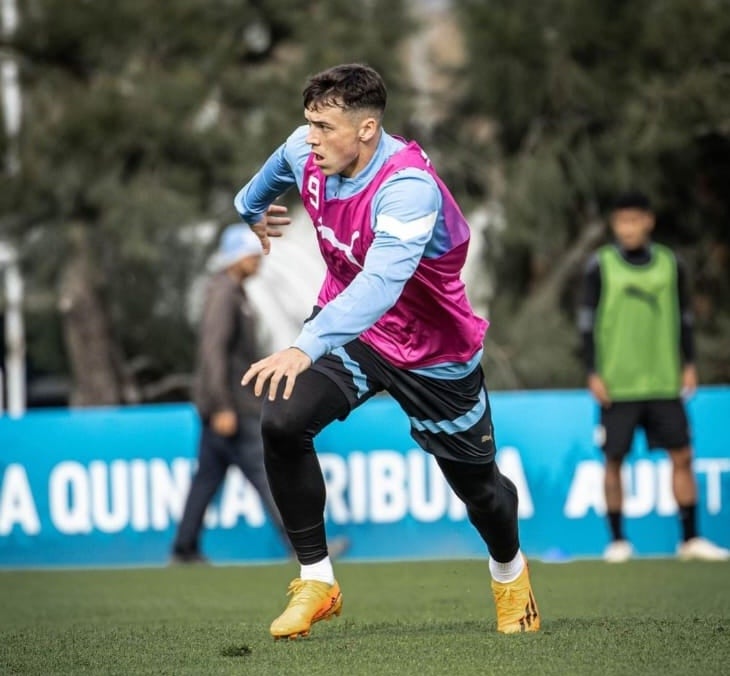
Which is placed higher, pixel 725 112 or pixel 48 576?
pixel 725 112

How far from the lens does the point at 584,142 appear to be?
14.5 metres

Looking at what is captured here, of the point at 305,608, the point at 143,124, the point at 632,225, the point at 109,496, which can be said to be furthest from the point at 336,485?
the point at 305,608

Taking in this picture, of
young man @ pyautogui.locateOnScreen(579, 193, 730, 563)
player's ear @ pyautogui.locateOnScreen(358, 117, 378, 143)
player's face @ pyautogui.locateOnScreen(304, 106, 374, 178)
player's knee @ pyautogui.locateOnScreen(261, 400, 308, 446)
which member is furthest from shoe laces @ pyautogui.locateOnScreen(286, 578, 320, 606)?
young man @ pyautogui.locateOnScreen(579, 193, 730, 563)

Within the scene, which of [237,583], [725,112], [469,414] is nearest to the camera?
[469,414]

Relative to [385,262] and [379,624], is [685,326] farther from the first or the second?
[385,262]

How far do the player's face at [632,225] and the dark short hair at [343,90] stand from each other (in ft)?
17.0

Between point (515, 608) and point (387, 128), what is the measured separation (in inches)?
366

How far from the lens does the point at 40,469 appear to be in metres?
11.1

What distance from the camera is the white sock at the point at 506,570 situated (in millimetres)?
5668

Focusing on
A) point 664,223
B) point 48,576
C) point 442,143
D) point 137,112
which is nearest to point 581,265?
point 664,223

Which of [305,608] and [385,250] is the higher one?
[385,250]

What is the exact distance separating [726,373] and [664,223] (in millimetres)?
1677

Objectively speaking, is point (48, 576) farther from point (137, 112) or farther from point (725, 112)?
point (725, 112)

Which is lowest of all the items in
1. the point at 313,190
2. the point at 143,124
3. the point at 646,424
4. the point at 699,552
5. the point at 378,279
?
the point at 699,552
